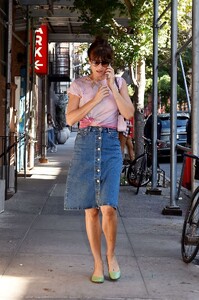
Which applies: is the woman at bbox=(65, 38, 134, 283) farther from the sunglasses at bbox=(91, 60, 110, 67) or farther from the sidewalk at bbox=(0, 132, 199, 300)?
the sidewalk at bbox=(0, 132, 199, 300)

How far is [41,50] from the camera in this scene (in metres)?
18.1

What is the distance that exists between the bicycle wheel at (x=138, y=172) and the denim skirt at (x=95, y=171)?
22.1ft

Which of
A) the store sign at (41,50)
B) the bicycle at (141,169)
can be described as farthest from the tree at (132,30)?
the store sign at (41,50)

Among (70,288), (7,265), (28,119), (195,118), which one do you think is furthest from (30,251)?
(28,119)

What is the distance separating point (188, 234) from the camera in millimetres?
5758

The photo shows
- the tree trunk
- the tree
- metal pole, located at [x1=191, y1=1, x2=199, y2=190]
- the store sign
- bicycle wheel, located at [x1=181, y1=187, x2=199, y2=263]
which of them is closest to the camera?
bicycle wheel, located at [x1=181, y1=187, x2=199, y2=263]

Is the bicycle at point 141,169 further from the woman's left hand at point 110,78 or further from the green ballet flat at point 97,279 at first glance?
the woman's left hand at point 110,78

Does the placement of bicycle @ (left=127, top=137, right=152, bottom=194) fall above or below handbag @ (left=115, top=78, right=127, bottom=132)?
below

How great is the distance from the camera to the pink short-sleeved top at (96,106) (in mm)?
4820

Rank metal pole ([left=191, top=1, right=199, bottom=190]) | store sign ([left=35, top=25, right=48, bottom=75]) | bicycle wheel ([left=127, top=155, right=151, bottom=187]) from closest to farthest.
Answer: metal pole ([left=191, top=1, right=199, bottom=190]), bicycle wheel ([left=127, top=155, right=151, bottom=187]), store sign ([left=35, top=25, right=48, bottom=75])

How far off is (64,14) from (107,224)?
11.0m

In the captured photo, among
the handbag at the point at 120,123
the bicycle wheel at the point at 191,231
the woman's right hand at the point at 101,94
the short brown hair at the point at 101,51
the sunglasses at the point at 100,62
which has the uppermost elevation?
the short brown hair at the point at 101,51

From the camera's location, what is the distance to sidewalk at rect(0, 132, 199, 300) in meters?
4.72

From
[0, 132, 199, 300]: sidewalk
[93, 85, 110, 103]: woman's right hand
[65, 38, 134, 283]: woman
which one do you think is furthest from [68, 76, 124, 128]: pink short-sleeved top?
[0, 132, 199, 300]: sidewalk
